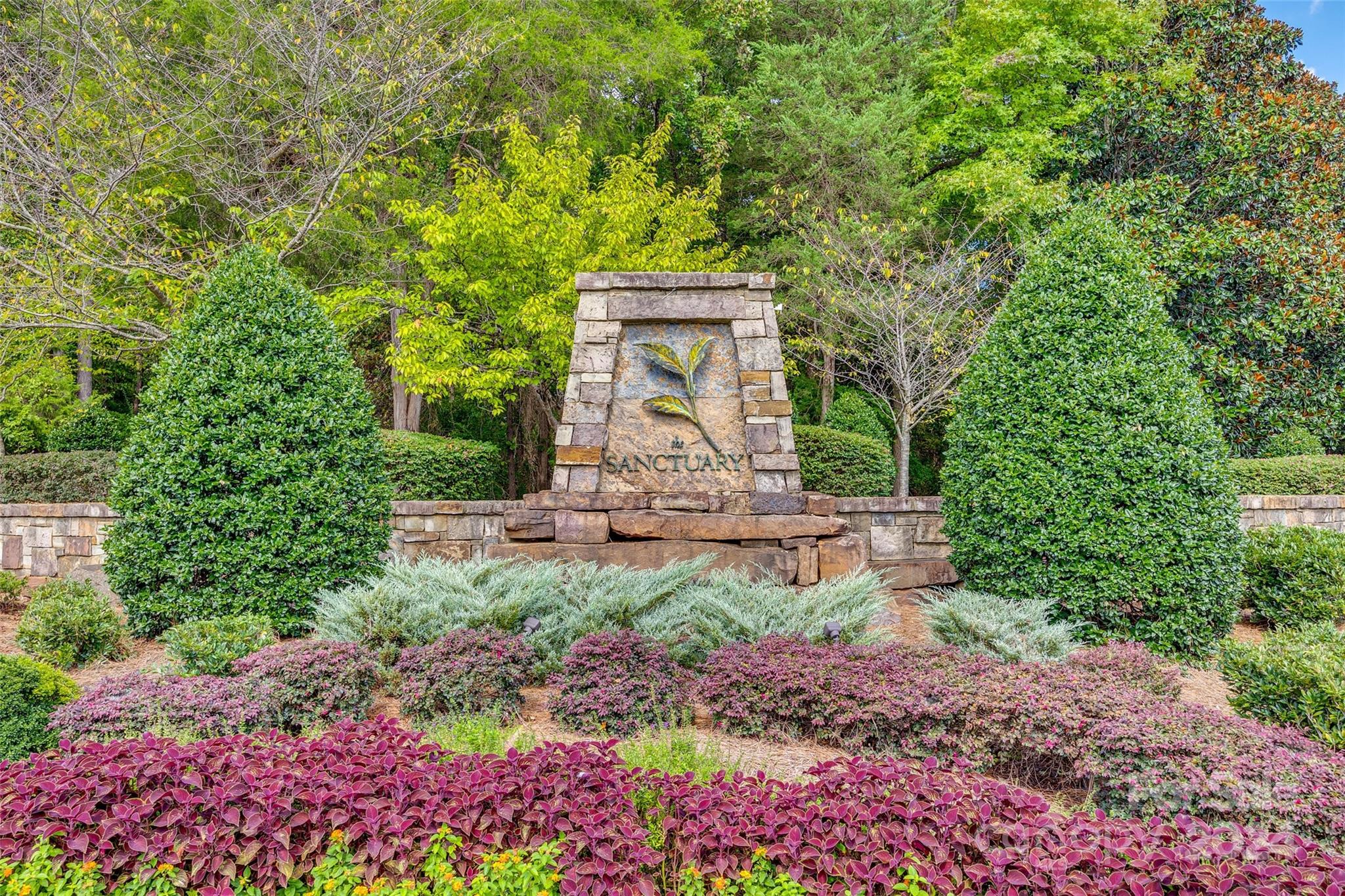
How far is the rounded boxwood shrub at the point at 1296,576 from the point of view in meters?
6.71

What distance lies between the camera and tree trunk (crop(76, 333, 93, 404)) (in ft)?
46.6

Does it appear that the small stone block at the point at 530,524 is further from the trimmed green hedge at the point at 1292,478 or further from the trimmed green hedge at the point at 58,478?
the trimmed green hedge at the point at 1292,478

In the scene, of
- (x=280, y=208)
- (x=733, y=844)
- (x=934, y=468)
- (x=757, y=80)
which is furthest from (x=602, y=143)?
(x=733, y=844)

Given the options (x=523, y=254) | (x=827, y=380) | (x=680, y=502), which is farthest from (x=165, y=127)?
(x=827, y=380)

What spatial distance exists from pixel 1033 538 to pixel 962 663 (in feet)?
6.67

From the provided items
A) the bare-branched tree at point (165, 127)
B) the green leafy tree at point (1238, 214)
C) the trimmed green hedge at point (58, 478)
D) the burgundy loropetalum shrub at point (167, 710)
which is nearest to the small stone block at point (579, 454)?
the burgundy loropetalum shrub at point (167, 710)

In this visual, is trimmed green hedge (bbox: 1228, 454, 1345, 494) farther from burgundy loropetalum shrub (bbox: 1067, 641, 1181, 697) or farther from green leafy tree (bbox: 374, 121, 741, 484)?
burgundy loropetalum shrub (bbox: 1067, 641, 1181, 697)

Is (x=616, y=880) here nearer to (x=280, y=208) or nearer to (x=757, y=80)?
(x=280, y=208)

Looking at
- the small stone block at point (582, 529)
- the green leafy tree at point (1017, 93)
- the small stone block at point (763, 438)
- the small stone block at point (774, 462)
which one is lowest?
the small stone block at point (582, 529)

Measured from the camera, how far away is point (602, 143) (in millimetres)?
13609

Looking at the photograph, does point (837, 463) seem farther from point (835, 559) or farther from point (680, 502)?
point (680, 502)

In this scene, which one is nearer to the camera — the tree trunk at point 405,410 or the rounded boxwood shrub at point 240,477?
the rounded boxwood shrub at point 240,477

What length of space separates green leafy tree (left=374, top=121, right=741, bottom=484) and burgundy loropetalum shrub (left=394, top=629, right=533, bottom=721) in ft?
24.6

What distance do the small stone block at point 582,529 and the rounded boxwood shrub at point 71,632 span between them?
3.01 metres
